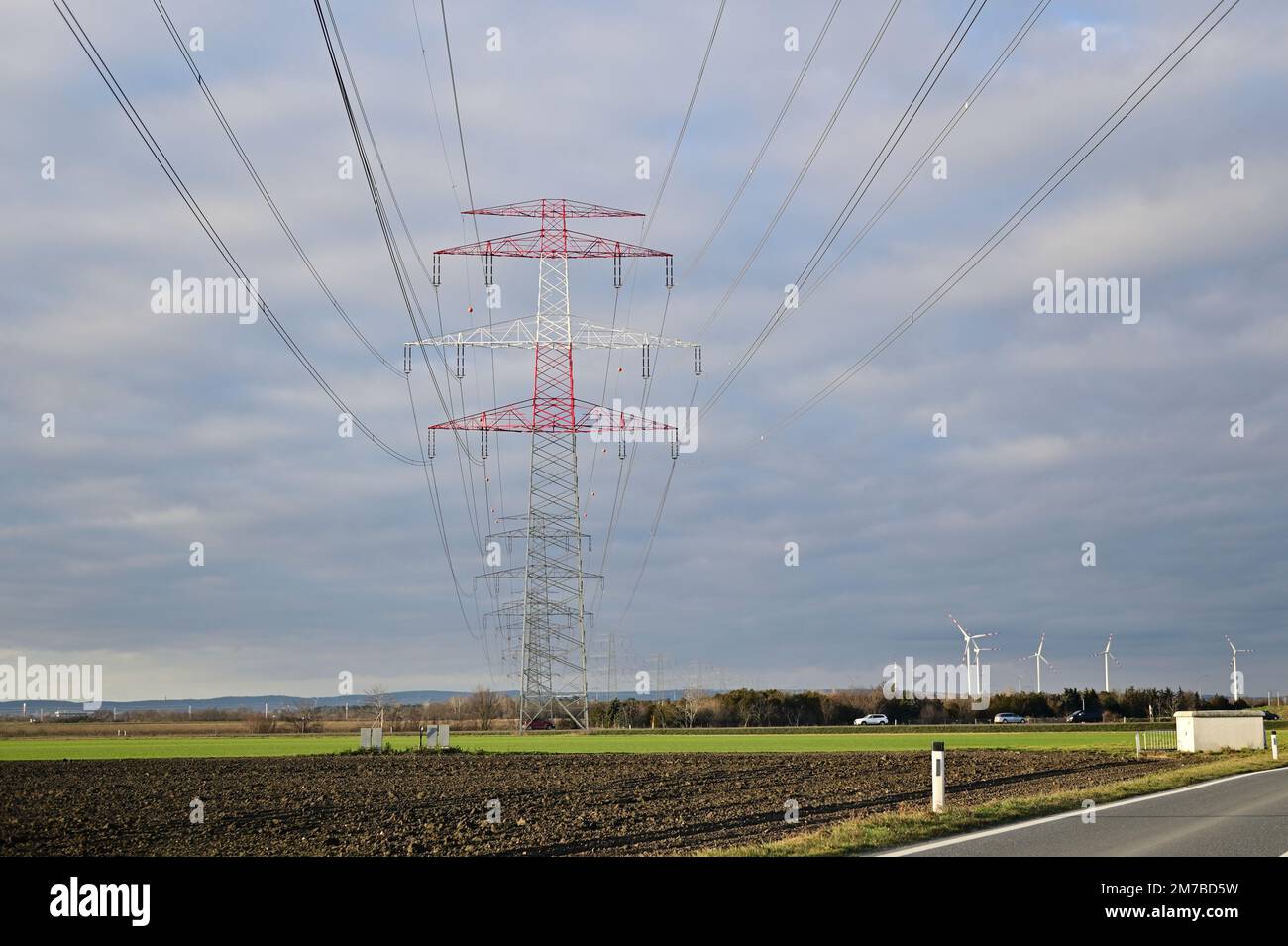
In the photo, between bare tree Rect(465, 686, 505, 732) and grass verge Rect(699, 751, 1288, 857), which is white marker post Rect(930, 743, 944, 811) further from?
bare tree Rect(465, 686, 505, 732)

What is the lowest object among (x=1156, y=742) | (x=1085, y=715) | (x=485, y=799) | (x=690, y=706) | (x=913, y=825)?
(x=1085, y=715)

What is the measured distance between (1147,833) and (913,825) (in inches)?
136

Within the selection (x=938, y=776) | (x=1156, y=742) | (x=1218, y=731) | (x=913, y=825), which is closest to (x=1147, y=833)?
(x=913, y=825)

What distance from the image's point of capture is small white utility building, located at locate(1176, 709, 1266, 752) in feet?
180

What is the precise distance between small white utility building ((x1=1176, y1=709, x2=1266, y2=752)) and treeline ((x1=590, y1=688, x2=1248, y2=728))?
7976 cm

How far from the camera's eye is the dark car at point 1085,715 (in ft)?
462

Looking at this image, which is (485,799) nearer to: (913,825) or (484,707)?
(913,825)

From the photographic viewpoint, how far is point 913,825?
1905 centimetres

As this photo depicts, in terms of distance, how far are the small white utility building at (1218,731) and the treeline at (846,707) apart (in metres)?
79.8
